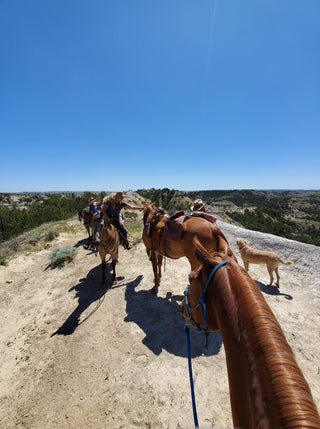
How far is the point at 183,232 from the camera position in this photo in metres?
4.21

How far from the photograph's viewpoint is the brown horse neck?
0.81 meters

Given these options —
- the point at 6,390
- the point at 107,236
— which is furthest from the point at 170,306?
the point at 6,390

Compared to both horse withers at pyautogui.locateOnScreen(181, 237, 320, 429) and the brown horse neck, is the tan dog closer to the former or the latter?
horse withers at pyautogui.locateOnScreen(181, 237, 320, 429)

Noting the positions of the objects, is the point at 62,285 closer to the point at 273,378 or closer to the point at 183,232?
the point at 183,232

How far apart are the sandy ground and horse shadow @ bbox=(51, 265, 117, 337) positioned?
31 mm

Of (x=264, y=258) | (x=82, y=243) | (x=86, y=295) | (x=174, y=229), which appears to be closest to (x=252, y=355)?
(x=174, y=229)

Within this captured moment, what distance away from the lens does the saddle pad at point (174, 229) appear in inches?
167

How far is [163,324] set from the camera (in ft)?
13.4

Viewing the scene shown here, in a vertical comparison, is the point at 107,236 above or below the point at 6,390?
above

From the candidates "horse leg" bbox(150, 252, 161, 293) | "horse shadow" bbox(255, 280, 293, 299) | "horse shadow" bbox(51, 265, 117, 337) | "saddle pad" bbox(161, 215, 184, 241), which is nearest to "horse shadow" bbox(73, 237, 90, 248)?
"horse shadow" bbox(51, 265, 117, 337)

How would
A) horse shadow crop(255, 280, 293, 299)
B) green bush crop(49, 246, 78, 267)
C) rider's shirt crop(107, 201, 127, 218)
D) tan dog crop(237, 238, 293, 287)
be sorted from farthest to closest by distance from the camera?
green bush crop(49, 246, 78, 267)
rider's shirt crop(107, 201, 127, 218)
tan dog crop(237, 238, 293, 287)
horse shadow crop(255, 280, 293, 299)

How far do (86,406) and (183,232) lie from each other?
3.56 metres

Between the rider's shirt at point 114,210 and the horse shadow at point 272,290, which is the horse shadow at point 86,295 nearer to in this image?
the rider's shirt at point 114,210

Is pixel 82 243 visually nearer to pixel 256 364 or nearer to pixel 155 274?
pixel 155 274
